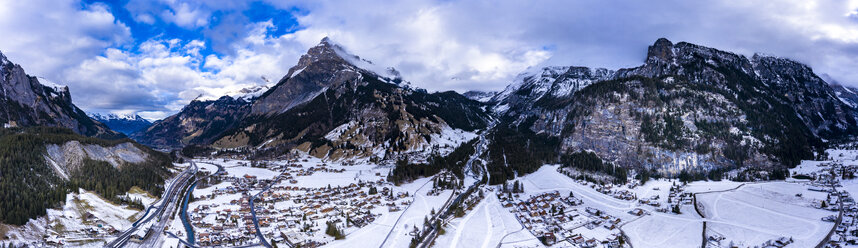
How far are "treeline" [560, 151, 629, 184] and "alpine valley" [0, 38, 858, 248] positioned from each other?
0.57 metres

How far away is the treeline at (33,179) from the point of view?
6041 centimetres

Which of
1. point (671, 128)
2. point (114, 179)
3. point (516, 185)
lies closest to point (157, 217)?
point (114, 179)

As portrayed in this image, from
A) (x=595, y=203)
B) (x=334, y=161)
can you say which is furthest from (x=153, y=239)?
(x=334, y=161)

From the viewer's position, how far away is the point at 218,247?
190 feet

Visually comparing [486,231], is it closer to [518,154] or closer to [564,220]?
[564,220]

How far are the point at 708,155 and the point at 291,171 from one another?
139820mm

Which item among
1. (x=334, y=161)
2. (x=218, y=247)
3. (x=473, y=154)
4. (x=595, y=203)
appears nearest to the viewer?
(x=218, y=247)

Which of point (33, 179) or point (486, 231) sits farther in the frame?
point (33, 179)

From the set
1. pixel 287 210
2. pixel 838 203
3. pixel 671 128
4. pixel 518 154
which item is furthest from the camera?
pixel 518 154

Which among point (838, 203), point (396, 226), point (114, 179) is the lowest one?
point (396, 226)

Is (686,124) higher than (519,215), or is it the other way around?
(686,124)

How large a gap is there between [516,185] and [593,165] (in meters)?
33.6

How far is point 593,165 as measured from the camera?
116562 mm

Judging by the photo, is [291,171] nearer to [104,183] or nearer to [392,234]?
[104,183]
